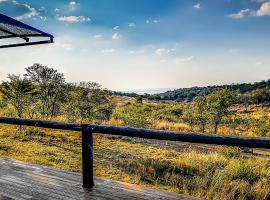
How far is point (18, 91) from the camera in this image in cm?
1500

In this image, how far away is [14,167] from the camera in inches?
211

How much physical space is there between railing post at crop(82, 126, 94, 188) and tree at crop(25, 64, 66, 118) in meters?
12.4

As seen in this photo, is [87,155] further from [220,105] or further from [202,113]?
[202,113]

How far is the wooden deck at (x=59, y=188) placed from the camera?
395 centimetres

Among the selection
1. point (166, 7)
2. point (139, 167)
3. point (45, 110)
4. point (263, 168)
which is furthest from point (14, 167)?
point (45, 110)

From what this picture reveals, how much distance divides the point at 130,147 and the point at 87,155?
6056mm

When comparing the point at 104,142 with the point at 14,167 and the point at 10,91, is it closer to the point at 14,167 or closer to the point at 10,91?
the point at 14,167

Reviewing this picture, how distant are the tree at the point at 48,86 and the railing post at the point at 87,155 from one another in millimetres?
12391

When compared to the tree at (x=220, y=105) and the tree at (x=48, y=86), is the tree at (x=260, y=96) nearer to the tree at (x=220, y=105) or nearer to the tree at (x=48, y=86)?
the tree at (x=220, y=105)

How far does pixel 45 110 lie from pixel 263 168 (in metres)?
12.8

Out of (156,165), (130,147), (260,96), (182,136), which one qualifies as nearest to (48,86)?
(130,147)

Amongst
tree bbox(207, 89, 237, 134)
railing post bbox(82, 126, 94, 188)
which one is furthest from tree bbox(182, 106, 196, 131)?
railing post bbox(82, 126, 94, 188)

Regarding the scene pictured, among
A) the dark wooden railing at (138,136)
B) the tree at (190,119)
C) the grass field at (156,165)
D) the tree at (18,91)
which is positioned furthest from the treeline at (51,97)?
the dark wooden railing at (138,136)

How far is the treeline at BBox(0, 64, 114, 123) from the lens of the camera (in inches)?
Answer: 594
